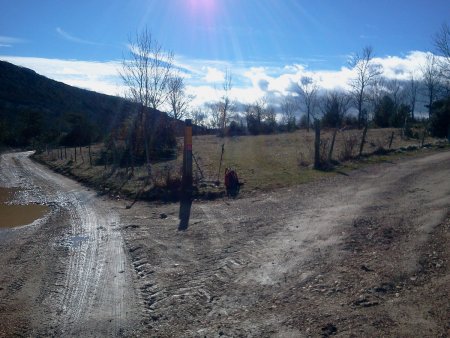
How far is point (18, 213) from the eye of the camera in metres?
14.3

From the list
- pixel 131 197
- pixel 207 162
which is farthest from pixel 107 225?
pixel 207 162

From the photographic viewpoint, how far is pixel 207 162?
23.5 metres

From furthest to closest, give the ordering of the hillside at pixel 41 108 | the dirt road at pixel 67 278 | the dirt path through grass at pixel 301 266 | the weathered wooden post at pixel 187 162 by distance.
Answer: the hillside at pixel 41 108 < the weathered wooden post at pixel 187 162 < the dirt road at pixel 67 278 < the dirt path through grass at pixel 301 266

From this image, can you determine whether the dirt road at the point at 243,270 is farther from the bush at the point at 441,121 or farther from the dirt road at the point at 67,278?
the bush at the point at 441,121

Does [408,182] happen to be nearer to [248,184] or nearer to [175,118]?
[248,184]

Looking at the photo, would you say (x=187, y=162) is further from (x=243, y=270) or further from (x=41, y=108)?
(x=41, y=108)

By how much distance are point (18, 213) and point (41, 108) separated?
73.6 m

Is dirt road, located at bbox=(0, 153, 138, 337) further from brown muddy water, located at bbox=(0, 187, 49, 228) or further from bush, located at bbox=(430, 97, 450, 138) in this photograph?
bush, located at bbox=(430, 97, 450, 138)

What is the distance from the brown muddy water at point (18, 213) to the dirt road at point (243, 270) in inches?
40.5

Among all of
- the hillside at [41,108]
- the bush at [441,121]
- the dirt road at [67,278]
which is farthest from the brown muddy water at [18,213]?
the hillside at [41,108]

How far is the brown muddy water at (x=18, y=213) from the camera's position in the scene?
12877mm

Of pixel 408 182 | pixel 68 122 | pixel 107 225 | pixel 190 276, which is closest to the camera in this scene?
pixel 190 276

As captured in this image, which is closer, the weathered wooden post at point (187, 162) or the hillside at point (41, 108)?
the weathered wooden post at point (187, 162)

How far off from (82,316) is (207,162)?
17.6m
